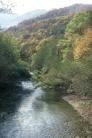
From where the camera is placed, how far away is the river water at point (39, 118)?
46.2m

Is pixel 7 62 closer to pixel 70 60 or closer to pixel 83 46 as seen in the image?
pixel 70 60

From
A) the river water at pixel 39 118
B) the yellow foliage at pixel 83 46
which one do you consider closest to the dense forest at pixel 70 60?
the yellow foliage at pixel 83 46

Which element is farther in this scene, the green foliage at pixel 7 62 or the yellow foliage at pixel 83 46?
the green foliage at pixel 7 62

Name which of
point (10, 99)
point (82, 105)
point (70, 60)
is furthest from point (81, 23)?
point (82, 105)

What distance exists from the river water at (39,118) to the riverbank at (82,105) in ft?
3.64

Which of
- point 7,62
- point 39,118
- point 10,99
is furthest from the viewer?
point 7,62

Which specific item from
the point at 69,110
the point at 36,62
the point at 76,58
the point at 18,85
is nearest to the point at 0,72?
the point at 18,85

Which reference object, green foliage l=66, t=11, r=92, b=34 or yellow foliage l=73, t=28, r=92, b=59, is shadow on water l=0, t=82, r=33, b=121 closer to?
yellow foliage l=73, t=28, r=92, b=59

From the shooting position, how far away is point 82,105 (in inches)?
2633

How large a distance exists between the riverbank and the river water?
1.11 m

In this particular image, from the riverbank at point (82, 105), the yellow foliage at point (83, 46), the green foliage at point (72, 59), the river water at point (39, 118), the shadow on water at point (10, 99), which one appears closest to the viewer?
the river water at point (39, 118)

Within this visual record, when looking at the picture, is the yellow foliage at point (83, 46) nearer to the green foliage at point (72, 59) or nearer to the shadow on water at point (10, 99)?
the green foliage at point (72, 59)

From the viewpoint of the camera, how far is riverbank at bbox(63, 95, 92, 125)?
57975 millimetres

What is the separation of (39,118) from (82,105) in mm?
13595
